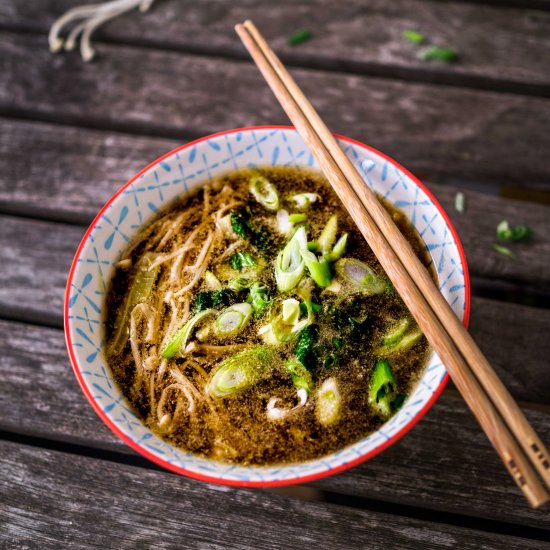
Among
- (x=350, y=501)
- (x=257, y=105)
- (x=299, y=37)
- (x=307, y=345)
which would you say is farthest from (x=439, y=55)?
(x=350, y=501)

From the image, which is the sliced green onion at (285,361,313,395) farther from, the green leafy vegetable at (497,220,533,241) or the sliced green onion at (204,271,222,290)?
the green leafy vegetable at (497,220,533,241)

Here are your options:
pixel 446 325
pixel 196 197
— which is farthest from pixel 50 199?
pixel 446 325

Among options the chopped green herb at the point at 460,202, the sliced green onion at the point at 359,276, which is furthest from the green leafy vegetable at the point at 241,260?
the chopped green herb at the point at 460,202

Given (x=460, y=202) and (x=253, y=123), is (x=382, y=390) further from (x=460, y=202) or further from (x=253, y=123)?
(x=253, y=123)

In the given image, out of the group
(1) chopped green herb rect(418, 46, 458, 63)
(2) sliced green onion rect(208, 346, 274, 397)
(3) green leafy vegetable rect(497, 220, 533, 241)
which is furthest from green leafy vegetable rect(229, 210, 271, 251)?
(1) chopped green herb rect(418, 46, 458, 63)

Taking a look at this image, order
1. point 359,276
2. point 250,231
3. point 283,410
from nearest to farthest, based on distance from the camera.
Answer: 1. point 283,410
2. point 359,276
3. point 250,231

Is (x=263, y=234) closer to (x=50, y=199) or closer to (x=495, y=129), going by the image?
(x=50, y=199)

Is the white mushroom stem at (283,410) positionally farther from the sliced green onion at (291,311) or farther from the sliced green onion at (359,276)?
the sliced green onion at (359,276)
